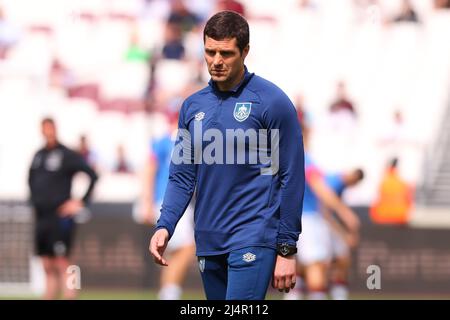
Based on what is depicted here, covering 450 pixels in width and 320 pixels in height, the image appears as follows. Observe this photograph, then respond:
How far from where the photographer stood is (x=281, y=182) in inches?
259

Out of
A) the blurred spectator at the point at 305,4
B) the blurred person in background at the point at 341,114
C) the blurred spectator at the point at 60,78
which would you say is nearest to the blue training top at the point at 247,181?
the blurred person in background at the point at 341,114

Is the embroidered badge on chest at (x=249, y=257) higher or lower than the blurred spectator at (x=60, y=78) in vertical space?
lower

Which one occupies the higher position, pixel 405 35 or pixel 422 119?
pixel 405 35

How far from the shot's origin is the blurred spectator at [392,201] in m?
18.8

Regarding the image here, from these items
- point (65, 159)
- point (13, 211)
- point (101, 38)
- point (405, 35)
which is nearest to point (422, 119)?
point (405, 35)

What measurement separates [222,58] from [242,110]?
298 millimetres

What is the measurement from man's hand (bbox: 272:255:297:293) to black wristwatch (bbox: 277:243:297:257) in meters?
0.02

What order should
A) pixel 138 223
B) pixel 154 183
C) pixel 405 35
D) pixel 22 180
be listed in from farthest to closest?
1. pixel 405 35
2. pixel 22 180
3. pixel 138 223
4. pixel 154 183

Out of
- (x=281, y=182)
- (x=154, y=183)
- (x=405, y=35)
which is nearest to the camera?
(x=281, y=182)

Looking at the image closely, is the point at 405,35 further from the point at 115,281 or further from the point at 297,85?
the point at 115,281

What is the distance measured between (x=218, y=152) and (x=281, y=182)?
374 mm

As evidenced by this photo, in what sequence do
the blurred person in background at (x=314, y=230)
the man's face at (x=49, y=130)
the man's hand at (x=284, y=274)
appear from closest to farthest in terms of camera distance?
the man's hand at (x=284, y=274) → the blurred person in background at (x=314, y=230) → the man's face at (x=49, y=130)

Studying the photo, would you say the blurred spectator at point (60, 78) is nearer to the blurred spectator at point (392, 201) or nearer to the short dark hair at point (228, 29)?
the blurred spectator at point (392, 201)

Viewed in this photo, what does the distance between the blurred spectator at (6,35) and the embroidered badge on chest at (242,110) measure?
16877mm
